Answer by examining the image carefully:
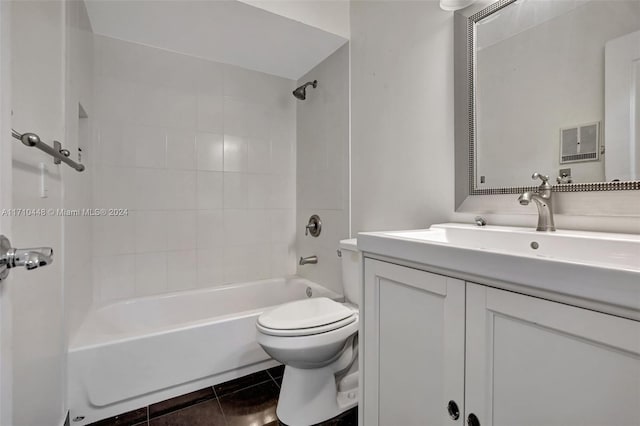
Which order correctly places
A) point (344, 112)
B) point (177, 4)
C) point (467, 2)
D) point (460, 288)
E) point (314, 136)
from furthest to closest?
point (314, 136), point (344, 112), point (177, 4), point (467, 2), point (460, 288)

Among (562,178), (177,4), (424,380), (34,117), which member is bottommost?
(424,380)

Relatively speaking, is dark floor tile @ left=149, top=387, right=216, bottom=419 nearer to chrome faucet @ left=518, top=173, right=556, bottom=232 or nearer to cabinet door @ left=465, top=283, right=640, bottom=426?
cabinet door @ left=465, top=283, right=640, bottom=426

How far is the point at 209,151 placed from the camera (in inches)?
87.5

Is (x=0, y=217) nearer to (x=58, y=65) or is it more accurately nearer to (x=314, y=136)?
(x=58, y=65)

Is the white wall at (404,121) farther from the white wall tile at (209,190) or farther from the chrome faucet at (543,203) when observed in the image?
the white wall tile at (209,190)

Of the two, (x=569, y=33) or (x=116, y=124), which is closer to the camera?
(x=569, y=33)

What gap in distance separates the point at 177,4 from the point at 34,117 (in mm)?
1096

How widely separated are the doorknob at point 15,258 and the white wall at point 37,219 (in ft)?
1.16

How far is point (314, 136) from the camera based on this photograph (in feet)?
7.66

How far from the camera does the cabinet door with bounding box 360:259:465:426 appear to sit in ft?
2.27

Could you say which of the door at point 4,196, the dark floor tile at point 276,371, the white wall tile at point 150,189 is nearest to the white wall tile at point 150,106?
the white wall tile at point 150,189

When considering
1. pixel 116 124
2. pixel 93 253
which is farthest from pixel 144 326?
pixel 116 124

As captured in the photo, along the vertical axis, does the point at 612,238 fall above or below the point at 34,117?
below

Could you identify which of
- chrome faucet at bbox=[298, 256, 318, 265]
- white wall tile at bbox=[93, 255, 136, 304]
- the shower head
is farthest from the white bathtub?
the shower head
